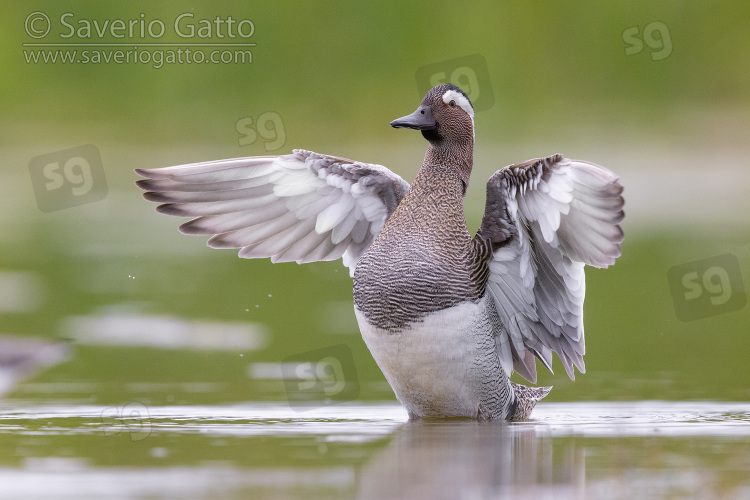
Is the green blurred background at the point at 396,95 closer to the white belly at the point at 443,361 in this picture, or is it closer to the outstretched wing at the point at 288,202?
the outstretched wing at the point at 288,202

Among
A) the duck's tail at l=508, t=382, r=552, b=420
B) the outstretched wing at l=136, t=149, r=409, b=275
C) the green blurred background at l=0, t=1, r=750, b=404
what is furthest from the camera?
the green blurred background at l=0, t=1, r=750, b=404

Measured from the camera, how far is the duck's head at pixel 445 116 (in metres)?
6.97

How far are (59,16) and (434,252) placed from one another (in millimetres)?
14253

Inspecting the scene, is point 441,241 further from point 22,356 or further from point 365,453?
point 22,356

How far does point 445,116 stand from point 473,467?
2.66 meters

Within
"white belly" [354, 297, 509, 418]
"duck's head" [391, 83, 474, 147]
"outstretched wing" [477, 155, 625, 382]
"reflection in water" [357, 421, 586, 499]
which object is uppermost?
"duck's head" [391, 83, 474, 147]

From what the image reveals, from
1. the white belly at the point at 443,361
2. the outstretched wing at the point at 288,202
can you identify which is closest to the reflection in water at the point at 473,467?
the white belly at the point at 443,361

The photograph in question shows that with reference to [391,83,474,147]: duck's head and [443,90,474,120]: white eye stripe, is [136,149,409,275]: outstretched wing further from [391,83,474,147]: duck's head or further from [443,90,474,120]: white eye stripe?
[443,90,474,120]: white eye stripe

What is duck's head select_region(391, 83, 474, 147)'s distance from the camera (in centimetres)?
697

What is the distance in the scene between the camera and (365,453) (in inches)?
201

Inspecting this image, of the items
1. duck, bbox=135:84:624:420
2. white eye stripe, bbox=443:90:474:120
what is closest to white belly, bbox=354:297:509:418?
duck, bbox=135:84:624:420

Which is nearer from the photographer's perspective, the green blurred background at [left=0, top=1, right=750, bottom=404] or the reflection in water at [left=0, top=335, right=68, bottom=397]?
the reflection in water at [left=0, top=335, right=68, bottom=397]

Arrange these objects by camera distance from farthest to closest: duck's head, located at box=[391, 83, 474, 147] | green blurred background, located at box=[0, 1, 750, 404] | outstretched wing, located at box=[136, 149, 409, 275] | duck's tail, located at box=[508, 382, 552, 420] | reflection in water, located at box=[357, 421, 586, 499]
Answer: green blurred background, located at box=[0, 1, 750, 404]
outstretched wing, located at box=[136, 149, 409, 275]
duck's head, located at box=[391, 83, 474, 147]
duck's tail, located at box=[508, 382, 552, 420]
reflection in water, located at box=[357, 421, 586, 499]

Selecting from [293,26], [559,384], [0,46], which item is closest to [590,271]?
[559,384]
